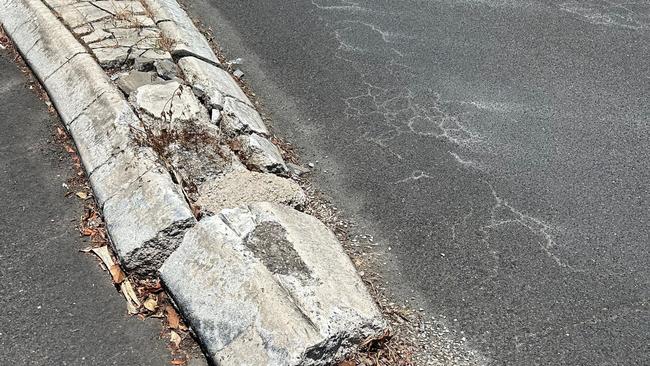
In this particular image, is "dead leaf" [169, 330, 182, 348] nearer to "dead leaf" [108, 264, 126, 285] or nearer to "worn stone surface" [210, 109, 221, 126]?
"dead leaf" [108, 264, 126, 285]

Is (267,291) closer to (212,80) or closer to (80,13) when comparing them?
(212,80)

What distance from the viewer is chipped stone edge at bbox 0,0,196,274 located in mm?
4078

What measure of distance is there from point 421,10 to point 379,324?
4827mm

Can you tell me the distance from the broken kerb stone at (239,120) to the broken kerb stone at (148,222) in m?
0.95

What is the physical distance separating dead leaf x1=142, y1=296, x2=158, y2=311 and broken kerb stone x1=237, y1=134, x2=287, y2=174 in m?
1.35

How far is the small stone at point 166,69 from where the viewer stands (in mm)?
5570

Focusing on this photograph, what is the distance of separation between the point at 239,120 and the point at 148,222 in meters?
1.41

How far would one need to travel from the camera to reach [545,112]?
588 cm

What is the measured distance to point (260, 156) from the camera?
4914 mm

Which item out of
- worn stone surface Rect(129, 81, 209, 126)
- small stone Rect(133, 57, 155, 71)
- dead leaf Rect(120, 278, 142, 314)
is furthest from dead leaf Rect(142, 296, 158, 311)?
small stone Rect(133, 57, 155, 71)

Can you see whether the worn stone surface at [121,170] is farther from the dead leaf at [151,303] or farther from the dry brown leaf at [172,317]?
the dry brown leaf at [172,317]

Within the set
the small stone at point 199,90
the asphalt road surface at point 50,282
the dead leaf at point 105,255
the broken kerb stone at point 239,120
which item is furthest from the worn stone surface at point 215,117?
the dead leaf at point 105,255

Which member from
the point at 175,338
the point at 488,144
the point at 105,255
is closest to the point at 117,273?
the point at 105,255

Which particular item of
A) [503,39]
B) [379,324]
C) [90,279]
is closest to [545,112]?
[503,39]
